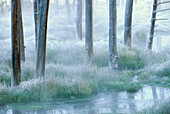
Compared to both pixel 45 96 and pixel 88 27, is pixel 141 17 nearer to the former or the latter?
pixel 88 27

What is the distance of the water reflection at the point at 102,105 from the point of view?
22.8ft

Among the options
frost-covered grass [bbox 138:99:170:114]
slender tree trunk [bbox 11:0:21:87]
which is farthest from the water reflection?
slender tree trunk [bbox 11:0:21:87]

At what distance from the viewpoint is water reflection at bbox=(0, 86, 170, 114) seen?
6.95 m

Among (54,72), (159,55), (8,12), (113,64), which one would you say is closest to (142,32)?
(159,55)

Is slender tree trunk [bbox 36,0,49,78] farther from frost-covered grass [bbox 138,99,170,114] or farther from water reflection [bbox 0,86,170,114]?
frost-covered grass [bbox 138,99,170,114]

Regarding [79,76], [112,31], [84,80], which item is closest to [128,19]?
[112,31]

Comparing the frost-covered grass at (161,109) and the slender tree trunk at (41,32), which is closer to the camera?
the frost-covered grass at (161,109)

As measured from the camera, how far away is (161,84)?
969 centimetres

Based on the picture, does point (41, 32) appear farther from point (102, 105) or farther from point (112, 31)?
point (112, 31)

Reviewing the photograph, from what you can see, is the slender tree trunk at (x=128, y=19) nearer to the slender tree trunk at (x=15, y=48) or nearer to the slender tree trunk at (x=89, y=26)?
the slender tree trunk at (x=89, y=26)

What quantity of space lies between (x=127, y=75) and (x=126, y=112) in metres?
4.28

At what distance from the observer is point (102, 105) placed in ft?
24.6

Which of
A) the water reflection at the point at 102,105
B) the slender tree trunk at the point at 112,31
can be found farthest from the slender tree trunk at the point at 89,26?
the water reflection at the point at 102,105

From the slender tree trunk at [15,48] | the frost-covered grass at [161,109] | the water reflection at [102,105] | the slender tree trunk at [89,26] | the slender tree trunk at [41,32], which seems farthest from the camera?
the slender tree trunk at [89,26]
